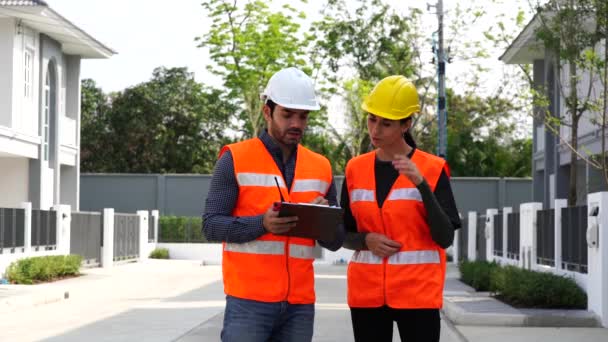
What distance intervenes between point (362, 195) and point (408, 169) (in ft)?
1.27

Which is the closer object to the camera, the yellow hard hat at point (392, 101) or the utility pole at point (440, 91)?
the yellow hard hat at point (392, 101)

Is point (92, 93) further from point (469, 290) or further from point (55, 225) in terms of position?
point (469, 290)

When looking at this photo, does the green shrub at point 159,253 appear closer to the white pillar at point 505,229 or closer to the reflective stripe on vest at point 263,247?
the white pillar at point 505,229

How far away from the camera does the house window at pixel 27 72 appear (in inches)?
1462

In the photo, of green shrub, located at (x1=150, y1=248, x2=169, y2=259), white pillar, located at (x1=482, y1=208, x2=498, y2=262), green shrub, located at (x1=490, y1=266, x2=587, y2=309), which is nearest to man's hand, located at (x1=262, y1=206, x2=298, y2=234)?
green shrub, located at (x1=490, y1=266, x2=587, y2=309)

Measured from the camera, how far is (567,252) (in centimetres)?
2097

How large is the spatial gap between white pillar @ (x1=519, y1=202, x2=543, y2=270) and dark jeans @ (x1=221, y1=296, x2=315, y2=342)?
1908 centimetres

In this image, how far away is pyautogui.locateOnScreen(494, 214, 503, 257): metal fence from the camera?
101 feet

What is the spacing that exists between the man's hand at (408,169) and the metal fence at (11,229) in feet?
70.4

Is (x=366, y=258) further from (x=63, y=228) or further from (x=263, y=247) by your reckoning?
(x=63, y=228)

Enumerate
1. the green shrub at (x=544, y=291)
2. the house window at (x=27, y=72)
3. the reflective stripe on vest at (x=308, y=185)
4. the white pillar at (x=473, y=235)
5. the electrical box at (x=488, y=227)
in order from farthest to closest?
1. the house window at (x=27, y=72)
2. the white pillar at (x=473, y=235)
3. the electrical box at (x=488, y=227)
4. the green shrub at (x=544, y=291)
5. the reflective stripe on vest at (x=308, y=185)

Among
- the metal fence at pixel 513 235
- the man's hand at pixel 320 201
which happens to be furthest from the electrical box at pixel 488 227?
the man's hand at pixel 320 201

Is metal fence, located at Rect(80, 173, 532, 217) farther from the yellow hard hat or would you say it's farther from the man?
the man

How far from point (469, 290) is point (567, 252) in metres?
3.60
